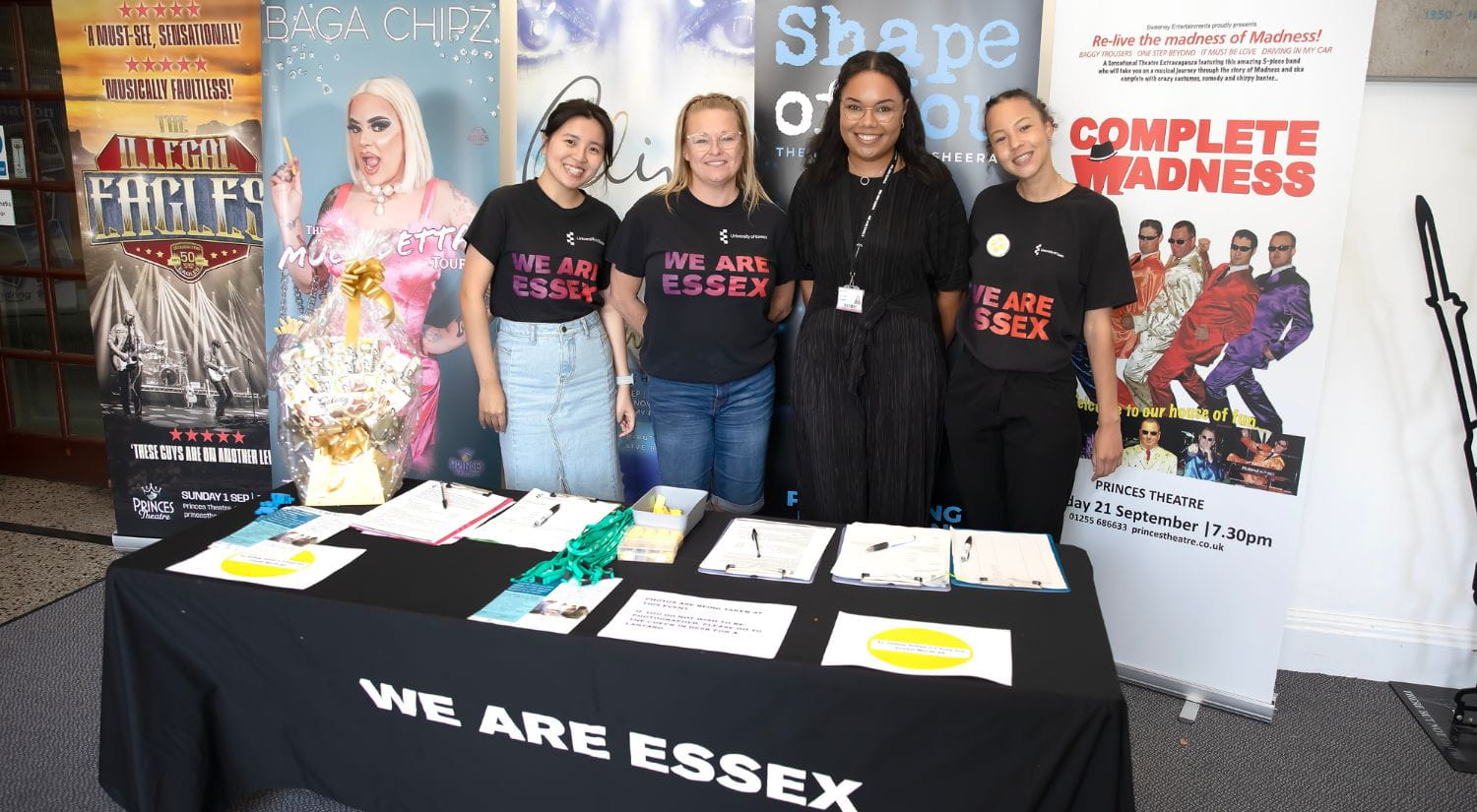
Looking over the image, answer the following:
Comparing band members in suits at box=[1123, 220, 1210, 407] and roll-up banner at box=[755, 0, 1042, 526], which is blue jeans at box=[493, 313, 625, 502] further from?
band members in suits at box=[1123, 220, 1210, 407]

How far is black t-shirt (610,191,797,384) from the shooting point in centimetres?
238

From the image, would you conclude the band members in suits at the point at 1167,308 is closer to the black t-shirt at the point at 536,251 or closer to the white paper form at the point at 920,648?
the white paper form at the point at 920,648

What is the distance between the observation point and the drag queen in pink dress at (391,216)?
301 centimetres

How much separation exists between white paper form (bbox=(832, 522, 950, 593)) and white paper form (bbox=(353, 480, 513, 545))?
0.76m

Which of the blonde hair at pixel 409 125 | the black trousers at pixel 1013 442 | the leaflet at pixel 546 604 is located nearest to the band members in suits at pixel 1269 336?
the black trousers at pixel 1013 442

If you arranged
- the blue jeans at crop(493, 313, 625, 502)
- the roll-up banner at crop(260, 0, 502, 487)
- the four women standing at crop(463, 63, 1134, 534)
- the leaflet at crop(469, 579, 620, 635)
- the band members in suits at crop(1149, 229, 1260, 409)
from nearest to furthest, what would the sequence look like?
the leaflet at crop(469, 579, 620, 635) → the four women standing at crop(463, 63, 1134, 534) → the band members in suits at crop(1149, 229, 1260, 409) → the blue jeans at crop(493, 313, 625, 502) → the roll-up banner at crop(260, 0, 502, 487)

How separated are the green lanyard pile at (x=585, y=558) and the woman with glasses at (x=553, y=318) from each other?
826 millimetres

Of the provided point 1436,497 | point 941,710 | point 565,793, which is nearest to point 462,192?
point 565,793

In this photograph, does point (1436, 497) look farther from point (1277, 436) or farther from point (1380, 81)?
point (1380, 81)

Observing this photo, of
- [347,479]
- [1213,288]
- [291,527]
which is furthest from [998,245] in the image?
[291,527]

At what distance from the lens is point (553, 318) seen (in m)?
2.44

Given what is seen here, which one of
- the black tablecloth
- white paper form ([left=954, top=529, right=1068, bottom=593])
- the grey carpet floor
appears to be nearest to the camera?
the black tablecloth

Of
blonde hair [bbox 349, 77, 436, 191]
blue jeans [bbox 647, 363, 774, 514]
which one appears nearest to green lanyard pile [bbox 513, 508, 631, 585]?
blue jeans [bbox 647, 363, 774, 514]

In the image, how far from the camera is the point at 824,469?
239 cm
